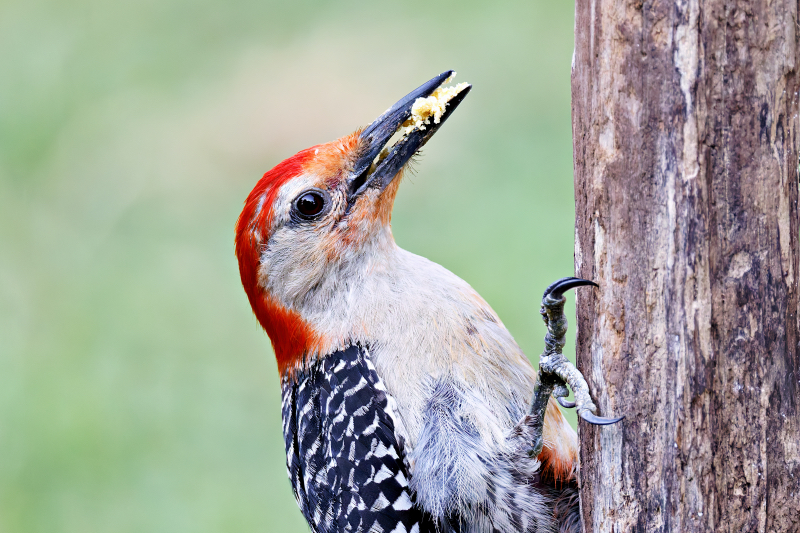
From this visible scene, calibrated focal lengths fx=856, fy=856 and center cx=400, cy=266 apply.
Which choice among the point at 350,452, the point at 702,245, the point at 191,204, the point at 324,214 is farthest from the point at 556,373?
the point at 191,204

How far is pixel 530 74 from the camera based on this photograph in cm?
1006

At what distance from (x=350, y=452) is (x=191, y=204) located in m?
6.55

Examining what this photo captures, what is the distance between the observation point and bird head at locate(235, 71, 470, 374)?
3.87m

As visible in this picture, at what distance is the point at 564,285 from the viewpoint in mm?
2760

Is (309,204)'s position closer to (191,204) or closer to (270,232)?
(270,232)

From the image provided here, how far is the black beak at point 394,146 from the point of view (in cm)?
392

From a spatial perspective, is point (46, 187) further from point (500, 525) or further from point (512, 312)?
point (500, 525)

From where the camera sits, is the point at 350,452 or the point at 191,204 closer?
the point at 350,452

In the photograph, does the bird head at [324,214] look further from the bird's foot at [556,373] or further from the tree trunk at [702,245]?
the tree trunk at [702,245]

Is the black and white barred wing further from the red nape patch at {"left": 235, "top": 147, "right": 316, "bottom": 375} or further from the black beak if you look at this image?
the black beak

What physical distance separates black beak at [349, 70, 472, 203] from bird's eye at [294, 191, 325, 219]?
14 centimetres

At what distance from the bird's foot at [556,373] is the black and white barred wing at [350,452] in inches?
23.5

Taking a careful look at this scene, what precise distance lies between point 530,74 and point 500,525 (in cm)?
760

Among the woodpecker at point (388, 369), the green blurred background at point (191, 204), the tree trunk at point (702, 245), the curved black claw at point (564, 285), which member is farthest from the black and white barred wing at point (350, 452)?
the green blurred background at point (191, 204)
